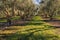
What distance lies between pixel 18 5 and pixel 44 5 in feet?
91.0

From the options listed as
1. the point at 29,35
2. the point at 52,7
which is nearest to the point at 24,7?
the point at 52,7

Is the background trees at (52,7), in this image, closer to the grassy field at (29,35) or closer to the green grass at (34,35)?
the grassy field at (29,35)

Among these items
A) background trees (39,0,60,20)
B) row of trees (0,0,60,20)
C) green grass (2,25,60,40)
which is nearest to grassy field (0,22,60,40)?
green grass (2,25,60,40)

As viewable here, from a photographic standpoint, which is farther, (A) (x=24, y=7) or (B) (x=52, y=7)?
(B) (x=52, y=7)

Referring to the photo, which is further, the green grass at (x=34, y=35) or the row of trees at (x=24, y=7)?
the row of trees at (x=24, y=7)

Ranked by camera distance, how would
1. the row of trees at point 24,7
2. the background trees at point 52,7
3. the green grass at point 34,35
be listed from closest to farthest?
1. the green grass at point 34,35
2. the row of trees at point 24,7
3. the background trees at point 52,7

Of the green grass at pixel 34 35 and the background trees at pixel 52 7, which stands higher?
the green grass at pixel 34 35

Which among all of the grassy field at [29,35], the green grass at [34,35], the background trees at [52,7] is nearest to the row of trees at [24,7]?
the background trees at [52,7]

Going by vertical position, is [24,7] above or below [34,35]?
above

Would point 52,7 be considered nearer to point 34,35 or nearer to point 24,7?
point 24,7

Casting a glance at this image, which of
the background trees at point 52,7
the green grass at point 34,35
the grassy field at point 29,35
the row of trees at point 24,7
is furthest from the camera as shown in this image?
the background trees at point 52,7

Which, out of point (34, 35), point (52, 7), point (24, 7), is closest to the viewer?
point (34, 35)

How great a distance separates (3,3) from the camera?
46.9m

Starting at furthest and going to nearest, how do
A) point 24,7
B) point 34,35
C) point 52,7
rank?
point 52,7 < point 24,7 < point 34,35
